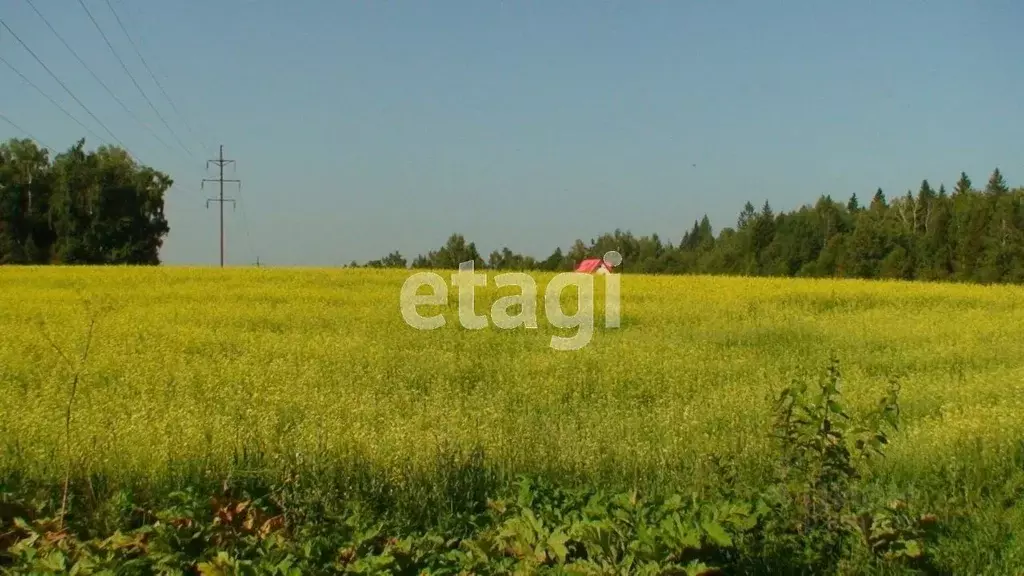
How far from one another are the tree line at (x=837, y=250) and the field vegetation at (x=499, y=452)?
36.5 metres

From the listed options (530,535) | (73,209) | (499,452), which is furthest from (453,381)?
(73,209)

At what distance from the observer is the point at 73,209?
2292 inches

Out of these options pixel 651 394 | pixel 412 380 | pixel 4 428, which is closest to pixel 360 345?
pixel 412 380

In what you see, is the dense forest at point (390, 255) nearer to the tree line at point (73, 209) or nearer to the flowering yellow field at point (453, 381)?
the tree line at point (73, 209)

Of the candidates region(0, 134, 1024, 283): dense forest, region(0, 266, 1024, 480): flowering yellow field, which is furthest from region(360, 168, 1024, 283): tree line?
region(0, 266, 1024, 480): flowering yellow field

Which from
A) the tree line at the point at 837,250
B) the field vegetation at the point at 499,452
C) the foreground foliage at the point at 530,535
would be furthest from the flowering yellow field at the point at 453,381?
the tree line at the point at 837,250

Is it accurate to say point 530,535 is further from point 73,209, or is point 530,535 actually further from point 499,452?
point 73,209

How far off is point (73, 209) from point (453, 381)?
5688 centimetres

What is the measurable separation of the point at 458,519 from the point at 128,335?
968cm

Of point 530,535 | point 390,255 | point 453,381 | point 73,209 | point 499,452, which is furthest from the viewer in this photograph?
point 390,255

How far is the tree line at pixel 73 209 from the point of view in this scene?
187ft

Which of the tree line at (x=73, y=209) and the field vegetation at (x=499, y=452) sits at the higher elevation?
the tree line at (x=73, y=209)

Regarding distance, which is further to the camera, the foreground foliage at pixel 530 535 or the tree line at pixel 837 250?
the tree line at pixel 837 250

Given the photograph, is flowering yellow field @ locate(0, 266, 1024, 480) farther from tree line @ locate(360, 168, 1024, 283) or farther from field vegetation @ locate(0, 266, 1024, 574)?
tree line @ locate(360, 168, 1024, 283)
